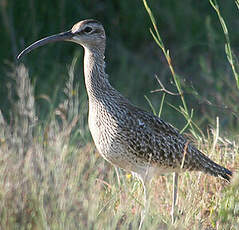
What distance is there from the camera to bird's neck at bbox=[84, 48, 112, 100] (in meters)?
5.72

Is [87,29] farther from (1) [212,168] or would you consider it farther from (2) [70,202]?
(2) [70,202]

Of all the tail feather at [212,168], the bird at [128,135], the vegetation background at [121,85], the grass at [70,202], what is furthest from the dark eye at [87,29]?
the tail feather at [212,168]

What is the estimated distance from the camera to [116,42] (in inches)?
416

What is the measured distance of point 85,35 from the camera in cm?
583

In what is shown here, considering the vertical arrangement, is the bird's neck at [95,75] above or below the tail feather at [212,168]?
above

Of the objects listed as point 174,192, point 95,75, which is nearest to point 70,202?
point 174,192

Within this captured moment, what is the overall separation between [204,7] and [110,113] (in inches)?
215

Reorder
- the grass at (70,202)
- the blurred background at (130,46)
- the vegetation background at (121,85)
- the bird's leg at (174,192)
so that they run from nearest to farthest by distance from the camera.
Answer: the grass at (70,202) < the bird's leg at (174,192) < the vegetation background at (121,85) < the blurred background at (130,46)

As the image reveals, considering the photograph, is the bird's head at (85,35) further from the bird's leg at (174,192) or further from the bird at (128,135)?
the bird's leg at (174,192)

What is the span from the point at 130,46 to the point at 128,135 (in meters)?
5.36

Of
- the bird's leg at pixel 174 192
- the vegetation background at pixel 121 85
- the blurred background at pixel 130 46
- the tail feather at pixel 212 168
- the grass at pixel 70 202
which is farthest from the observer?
the blurred background at pixel 130 46

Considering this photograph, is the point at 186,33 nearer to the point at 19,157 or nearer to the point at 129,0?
the point at 129,0

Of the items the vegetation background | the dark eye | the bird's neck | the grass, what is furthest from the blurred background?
the grass

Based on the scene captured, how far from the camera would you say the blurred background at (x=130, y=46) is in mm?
9219
